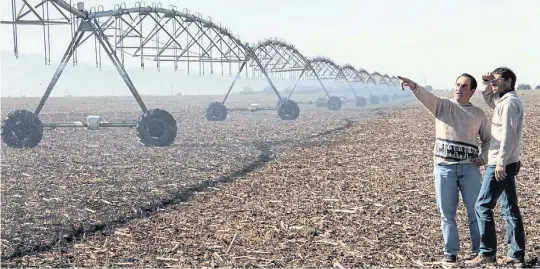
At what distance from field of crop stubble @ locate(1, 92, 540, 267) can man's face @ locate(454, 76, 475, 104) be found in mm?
1780

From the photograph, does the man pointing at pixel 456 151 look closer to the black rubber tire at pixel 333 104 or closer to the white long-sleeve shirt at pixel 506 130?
the white long-sleeve shirt at pixel 506 130

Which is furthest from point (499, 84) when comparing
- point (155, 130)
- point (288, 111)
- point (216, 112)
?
point (216, 112)

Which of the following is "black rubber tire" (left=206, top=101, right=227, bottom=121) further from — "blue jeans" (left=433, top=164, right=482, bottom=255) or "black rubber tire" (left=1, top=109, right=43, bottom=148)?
"blue jeans" (left=433, top=164, right=482, bottom=255)

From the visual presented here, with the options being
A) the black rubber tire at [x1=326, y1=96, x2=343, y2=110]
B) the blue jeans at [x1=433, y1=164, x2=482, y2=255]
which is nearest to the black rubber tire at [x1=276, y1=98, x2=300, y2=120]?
the black rubber tire at [x1=326, y1=96, x2=343, y2=110]

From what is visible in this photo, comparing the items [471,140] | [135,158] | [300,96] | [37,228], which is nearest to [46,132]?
[135,158]

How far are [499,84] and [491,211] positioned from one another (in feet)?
4.26

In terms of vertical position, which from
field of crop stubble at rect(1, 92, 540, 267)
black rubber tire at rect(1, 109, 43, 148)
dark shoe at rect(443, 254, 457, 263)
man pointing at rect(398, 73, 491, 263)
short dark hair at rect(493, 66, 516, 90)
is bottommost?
field of crop stubble at rect(1, 92, 540, 267)

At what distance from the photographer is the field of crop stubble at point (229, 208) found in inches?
281

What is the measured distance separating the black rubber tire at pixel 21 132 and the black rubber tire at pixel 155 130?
3198 mm

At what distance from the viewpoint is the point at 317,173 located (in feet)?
44.1

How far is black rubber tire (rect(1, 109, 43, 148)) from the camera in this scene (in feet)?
63.1

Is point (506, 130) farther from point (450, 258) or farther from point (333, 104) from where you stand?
point (333, 104)

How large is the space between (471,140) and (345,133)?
18552 millimetres

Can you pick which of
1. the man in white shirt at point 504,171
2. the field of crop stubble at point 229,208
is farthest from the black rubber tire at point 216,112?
the man in white shirt at point 504,171
